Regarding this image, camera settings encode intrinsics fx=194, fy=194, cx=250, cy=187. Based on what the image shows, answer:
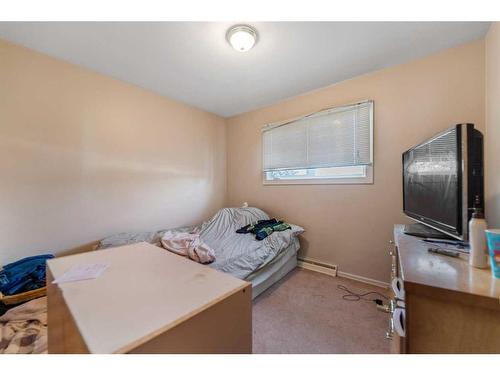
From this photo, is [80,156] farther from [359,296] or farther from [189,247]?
[359,296]

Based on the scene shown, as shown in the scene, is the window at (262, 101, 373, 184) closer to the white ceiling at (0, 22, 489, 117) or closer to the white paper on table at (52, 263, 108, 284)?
the white ceiling at (0, 22, 489, 117)

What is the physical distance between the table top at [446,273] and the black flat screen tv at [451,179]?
0.62ft

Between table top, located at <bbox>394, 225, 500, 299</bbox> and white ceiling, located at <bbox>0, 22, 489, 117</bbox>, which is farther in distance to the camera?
white ceiling, located at <bbox>0, 22, 489, 117</bbox>

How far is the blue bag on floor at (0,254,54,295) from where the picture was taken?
1.63m

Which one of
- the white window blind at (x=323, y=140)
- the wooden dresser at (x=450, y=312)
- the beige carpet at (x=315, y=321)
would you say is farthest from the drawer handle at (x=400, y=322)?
the white window blind at (x=323, y=140)

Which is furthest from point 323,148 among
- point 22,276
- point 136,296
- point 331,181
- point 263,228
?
point 22,276

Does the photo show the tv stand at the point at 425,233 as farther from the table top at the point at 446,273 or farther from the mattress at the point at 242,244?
the mattress at the point at 242,244

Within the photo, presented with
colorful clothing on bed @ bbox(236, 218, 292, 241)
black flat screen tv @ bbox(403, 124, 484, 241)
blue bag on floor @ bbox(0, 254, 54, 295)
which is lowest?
blue bag on floor @ bbox(0, 254, 54, 295)

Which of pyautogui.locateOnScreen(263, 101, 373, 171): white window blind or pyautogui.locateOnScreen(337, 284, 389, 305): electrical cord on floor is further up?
pyautogui.locateOnScreen(263, 101, 373, 171): white window blind

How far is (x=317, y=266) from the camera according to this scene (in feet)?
8.52

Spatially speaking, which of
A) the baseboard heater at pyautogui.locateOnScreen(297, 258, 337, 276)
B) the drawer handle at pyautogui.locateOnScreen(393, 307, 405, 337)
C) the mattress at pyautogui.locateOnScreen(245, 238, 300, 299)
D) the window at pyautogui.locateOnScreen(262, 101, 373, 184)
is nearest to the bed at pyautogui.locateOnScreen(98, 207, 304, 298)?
the mattress at pyautogui.locateOnScreen(245, 238, 300, 299)

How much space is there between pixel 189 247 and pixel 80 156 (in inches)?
64.1

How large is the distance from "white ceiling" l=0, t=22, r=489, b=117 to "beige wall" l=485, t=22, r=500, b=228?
23 cm

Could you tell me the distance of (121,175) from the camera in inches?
97.7
